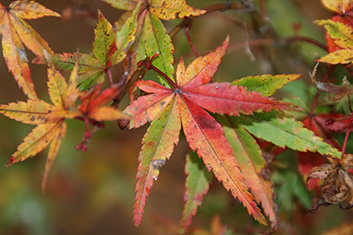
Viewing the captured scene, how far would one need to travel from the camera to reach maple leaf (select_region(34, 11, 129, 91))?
0.56m

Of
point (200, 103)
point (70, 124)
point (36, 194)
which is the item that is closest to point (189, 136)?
point (200, 103)

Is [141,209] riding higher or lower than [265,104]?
lower

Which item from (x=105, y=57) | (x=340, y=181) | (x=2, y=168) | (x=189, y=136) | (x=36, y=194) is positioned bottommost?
(x=36, y=194)

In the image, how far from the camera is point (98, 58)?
587 mm

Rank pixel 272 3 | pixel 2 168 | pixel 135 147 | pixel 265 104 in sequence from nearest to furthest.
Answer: pixel 265 104
pixel 272 3
pixel 2 168
pixel 135 147

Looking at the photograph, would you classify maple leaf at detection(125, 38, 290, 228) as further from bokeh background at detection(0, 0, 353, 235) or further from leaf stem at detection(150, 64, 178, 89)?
bokeh background at detection(0, 0, 353, 235)

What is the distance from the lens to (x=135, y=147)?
188 cm

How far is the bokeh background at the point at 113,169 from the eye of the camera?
3.82 ft

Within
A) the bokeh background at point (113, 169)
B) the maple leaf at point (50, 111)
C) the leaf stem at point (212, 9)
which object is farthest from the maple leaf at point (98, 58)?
the bokeh background at point (113, 169)

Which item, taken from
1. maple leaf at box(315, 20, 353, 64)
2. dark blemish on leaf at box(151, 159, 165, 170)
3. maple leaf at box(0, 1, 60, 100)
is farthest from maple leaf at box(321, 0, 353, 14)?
maple leaf at box(0, 1, 60, 100)

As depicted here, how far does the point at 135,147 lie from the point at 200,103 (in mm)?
1348

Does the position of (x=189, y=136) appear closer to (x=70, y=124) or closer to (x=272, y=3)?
(x=272, y=3)

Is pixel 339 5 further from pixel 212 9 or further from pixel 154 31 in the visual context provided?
pixel 154 31

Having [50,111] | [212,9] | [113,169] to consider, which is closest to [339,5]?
[212,9]
